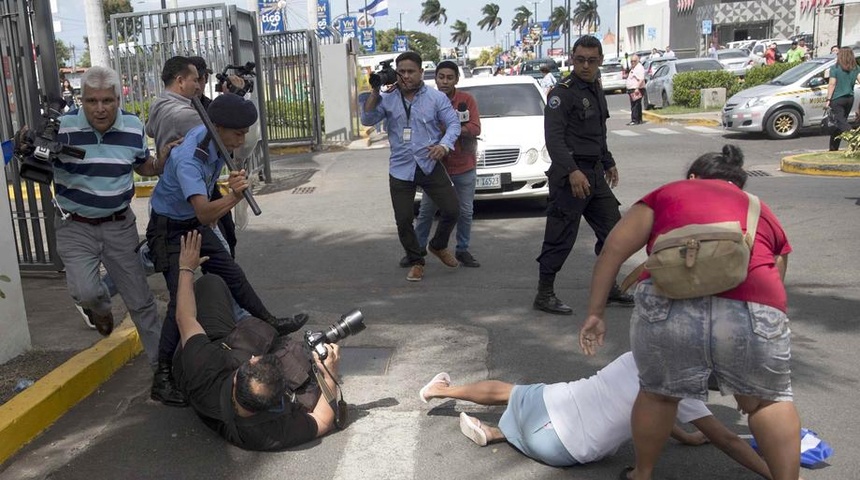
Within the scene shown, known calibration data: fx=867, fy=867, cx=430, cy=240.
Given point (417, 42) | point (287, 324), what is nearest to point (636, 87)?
point (287, 324)

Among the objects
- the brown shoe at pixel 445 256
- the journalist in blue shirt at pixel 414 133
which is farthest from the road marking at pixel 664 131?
the journalist in blue shirt at pixel 414 133

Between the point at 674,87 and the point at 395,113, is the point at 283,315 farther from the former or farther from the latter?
the point at 674,87

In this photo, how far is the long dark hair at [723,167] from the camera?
133 inches

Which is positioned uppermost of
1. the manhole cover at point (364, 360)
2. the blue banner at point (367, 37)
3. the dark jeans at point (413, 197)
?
the blue banner at point (367, 37)

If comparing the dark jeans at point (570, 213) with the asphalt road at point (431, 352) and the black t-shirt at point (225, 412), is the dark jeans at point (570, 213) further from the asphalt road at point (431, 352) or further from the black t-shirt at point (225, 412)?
the black t-shirt at point (225, 412)

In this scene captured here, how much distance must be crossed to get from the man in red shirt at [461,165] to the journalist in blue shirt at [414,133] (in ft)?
1.46

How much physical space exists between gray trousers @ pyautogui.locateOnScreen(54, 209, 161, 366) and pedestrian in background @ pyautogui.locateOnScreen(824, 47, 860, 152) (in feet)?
38.9

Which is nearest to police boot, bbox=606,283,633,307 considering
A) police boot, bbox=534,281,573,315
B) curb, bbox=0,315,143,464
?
police boot, bbox=534,281,573,315

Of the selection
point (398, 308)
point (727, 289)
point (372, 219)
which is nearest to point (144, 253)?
point (398, 308)

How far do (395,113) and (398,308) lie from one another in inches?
63.4

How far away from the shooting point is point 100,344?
5.27 m

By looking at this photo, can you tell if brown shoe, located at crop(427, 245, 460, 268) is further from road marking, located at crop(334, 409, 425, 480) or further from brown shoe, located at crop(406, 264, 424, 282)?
road marking, located at crop(334, 409, 425, 480)

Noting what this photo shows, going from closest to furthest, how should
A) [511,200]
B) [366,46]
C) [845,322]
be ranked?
1. [845,322]
2. [511,200]
3. [366,46]

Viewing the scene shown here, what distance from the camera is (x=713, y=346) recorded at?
10.1ft
